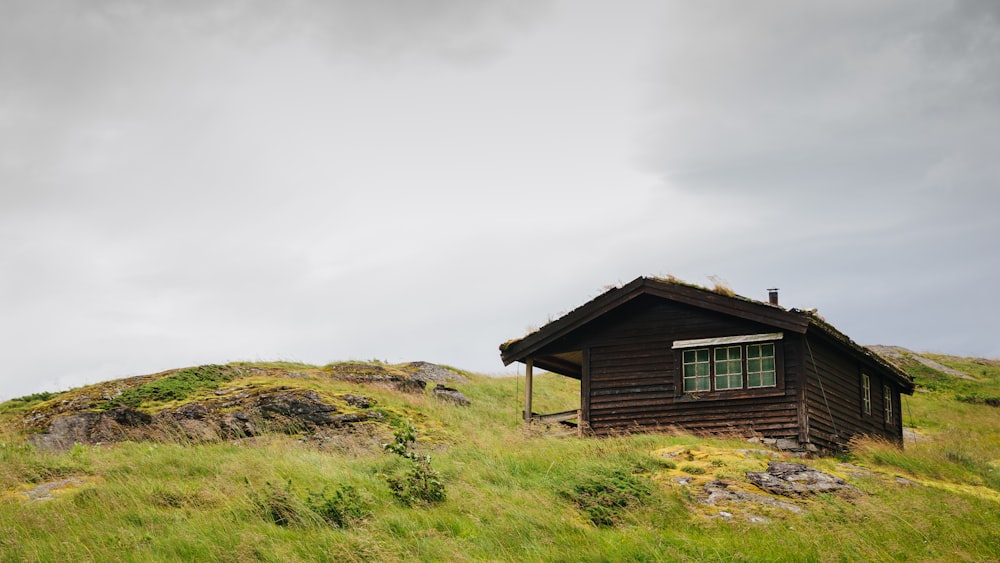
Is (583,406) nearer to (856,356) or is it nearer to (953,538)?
(856,356)

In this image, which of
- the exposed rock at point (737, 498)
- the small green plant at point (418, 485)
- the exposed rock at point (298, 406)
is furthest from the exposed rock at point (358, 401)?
the exposed rock at point (737, 498)

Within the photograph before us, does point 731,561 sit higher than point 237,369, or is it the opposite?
point 237,369

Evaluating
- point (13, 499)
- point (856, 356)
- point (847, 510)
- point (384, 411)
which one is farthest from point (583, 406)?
point (13, 499)

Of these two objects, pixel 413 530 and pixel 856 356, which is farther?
pixel 856 356

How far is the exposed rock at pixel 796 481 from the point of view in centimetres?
1407

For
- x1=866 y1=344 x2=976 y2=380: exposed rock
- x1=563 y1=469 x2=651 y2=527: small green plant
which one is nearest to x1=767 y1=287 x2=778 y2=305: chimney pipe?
x1=563 y1=469 x2=651 y2=527: small green plant

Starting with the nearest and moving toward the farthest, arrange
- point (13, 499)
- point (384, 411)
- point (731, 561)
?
point (731, 561)
point (13, 499)
point (384, 411)

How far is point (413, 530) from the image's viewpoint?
12.2 meters

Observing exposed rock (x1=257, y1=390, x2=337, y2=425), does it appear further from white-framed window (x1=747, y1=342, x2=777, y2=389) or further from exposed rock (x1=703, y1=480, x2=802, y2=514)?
exposed rock (x1=703, y1=480, x2=802, y2=514)

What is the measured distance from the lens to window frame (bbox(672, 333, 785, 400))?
20281 millimetres

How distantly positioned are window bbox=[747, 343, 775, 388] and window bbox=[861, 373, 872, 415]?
16.0 ft

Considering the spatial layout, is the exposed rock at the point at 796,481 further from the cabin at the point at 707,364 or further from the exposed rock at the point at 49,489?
the exposed rock at the point at 49,489

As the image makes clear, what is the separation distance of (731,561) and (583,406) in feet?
37.7

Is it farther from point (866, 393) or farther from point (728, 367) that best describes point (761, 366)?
point (866, 393)
